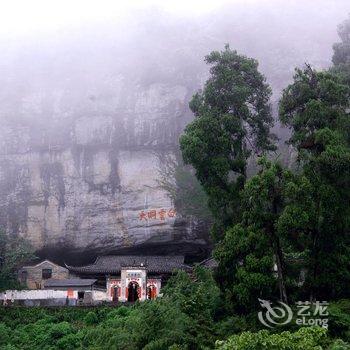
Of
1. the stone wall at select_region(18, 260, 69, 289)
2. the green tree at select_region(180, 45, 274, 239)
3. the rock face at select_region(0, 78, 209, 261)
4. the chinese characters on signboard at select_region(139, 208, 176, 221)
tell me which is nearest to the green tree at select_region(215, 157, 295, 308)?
the green tree at select_region(180, 45, 274, 239)

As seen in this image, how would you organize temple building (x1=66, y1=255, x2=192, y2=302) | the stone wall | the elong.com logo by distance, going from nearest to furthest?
1. the elong.com logo
2. temple building (x1=66, y1=255, x2=192, y2=302)
3. the stone wall

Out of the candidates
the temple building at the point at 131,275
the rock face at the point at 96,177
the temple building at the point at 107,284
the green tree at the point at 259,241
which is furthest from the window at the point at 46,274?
the green tree at the point at 259,241

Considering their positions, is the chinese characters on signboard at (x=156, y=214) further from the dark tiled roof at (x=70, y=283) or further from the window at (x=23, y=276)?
the window at (x=23, y=276)

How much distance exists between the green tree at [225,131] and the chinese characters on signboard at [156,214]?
14176 mm

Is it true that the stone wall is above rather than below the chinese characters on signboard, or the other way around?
below

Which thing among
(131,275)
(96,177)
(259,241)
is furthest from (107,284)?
(259,241)

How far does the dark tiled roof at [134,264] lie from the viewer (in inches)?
1089

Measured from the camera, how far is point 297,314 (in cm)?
1184

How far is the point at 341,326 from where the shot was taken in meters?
11.1

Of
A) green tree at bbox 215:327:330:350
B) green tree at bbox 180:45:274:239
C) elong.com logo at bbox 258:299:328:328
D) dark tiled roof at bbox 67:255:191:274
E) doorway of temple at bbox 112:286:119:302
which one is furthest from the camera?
dark tiled roof at bbox 67:255:191:274

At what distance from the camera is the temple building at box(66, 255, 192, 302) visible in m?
26.8

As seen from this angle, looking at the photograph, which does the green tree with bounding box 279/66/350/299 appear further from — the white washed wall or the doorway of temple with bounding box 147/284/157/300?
the white washed wall

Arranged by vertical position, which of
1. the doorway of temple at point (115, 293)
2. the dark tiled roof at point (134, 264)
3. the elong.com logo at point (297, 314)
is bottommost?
the doorway of temple at point (115, 293)

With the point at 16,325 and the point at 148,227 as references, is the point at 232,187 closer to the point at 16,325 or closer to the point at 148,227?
the point at 16,325
